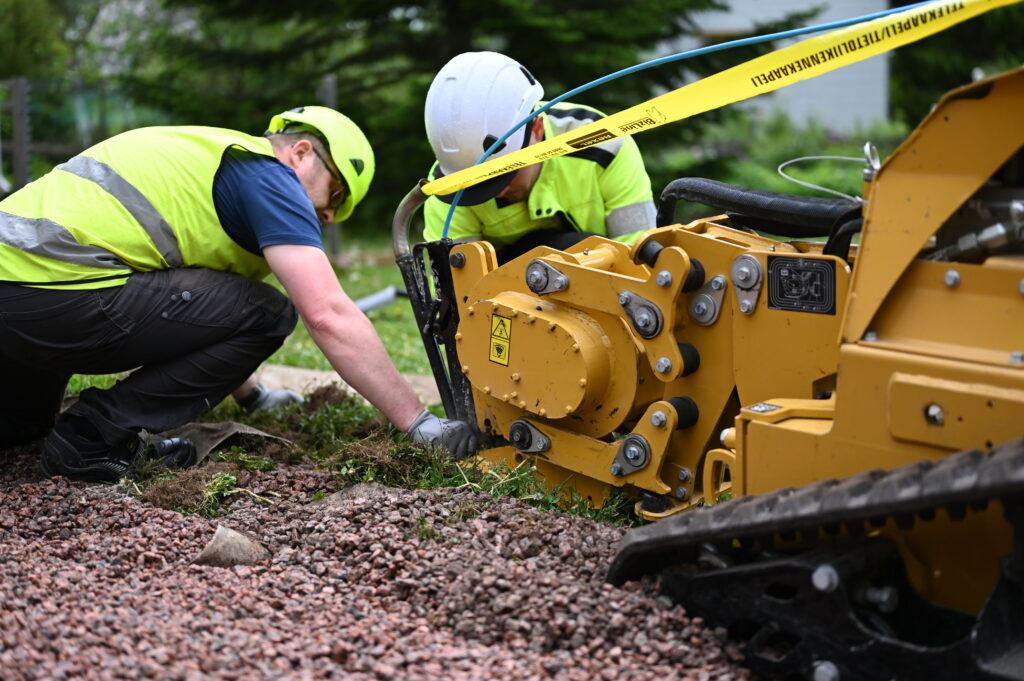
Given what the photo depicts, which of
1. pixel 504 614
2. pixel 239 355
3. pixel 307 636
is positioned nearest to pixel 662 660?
pixel 504 614

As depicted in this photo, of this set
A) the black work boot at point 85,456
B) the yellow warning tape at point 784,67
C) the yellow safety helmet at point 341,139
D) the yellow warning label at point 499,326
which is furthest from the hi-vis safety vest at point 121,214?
the yellow warning tape at point 784,67

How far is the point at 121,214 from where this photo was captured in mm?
4004

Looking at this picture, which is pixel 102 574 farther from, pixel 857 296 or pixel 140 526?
pixel 857 296

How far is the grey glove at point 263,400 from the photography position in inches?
203

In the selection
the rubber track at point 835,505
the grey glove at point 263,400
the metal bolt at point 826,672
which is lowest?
the grey glove at point 263,400

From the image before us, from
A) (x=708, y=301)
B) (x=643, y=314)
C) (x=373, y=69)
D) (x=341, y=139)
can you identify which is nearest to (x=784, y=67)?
(x=708, y=301)

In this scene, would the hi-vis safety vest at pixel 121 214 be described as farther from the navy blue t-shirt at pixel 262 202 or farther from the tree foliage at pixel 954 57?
the tree foliage at pixel 954 57

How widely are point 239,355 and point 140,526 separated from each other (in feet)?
3.01

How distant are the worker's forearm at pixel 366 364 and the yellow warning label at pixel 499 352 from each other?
0.49m

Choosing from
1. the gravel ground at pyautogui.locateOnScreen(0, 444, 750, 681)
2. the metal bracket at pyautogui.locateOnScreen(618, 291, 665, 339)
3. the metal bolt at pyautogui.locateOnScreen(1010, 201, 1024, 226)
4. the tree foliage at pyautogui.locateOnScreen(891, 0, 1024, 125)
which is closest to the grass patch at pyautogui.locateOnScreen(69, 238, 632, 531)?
the gravel ground at pyautogui.locateOnScreen(0, 444, 750, 681)

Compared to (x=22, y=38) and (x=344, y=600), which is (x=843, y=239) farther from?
(x=22, y=38)

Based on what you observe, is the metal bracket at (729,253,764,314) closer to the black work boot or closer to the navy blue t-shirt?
the navy blue t-shirt

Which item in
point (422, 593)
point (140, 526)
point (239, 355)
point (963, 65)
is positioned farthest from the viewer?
point (963, 65)

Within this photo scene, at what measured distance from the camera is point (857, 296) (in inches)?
103
